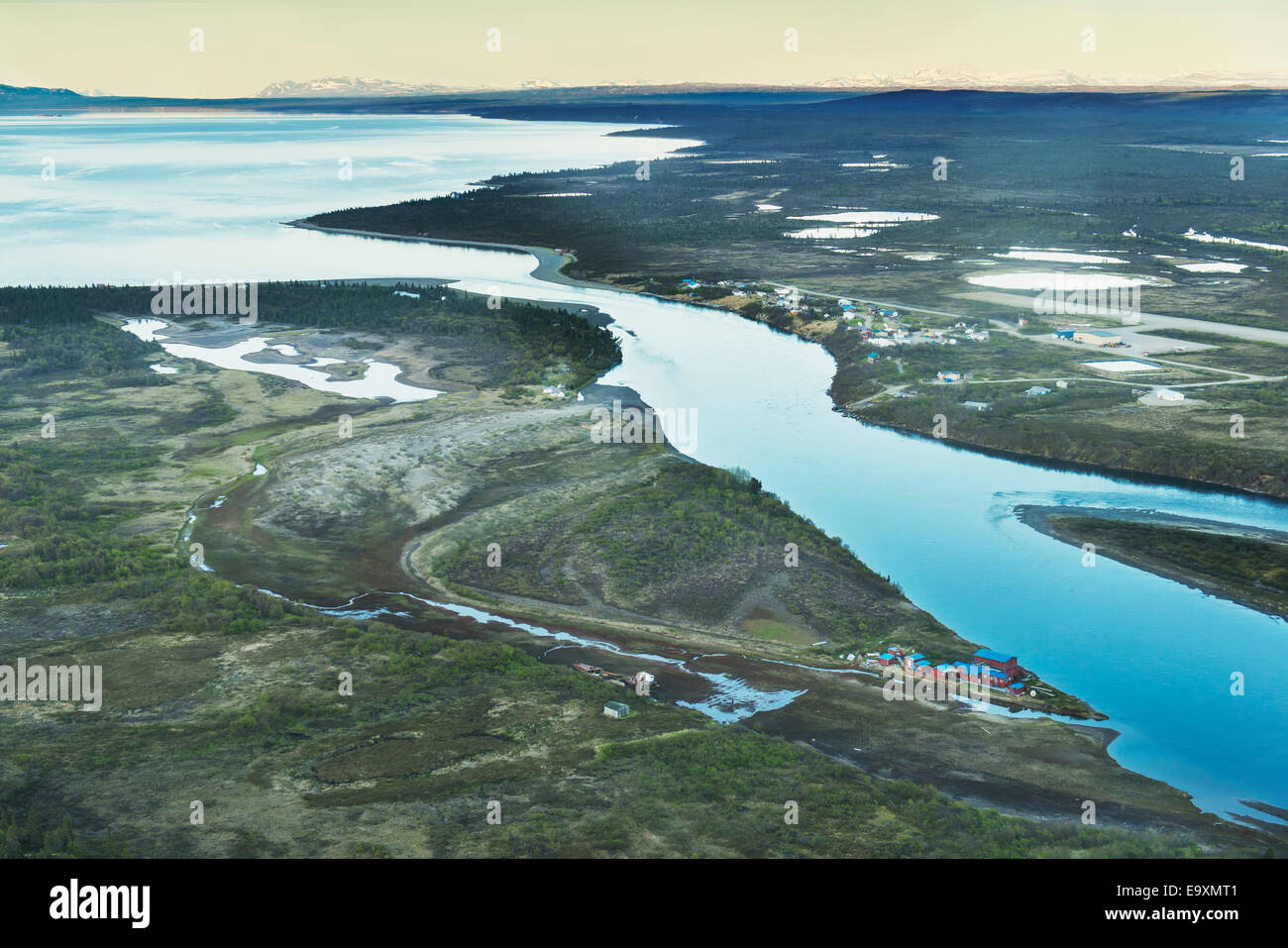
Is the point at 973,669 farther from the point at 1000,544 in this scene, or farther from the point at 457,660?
the point at 457,660

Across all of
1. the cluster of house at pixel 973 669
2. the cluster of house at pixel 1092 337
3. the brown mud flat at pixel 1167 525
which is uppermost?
the cluster of house at pixel 1092 337

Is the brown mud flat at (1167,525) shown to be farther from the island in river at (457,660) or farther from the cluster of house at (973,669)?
the cluster of house at (973,669)

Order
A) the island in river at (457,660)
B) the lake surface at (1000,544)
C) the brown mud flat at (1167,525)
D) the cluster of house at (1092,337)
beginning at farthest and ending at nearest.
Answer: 1. the cluster of house at (1092,337)
2. the brown mud flat at (1167,525)
3. the lake surface at (1000,544)
4. the island in river at (457,660)

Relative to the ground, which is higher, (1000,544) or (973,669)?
(1000,544)

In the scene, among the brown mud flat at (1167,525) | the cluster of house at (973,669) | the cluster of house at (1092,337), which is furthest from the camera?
the cluster of house at (1092,337)

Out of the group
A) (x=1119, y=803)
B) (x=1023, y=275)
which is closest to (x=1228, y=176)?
(x=1023, y=275)

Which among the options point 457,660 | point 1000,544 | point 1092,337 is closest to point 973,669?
point 1000,544

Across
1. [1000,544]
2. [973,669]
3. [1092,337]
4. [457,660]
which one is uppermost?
[1092,337]

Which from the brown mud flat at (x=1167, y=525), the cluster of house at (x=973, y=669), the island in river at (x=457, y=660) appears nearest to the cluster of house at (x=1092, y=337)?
the brown mud flat at (x=1167, y=525)
